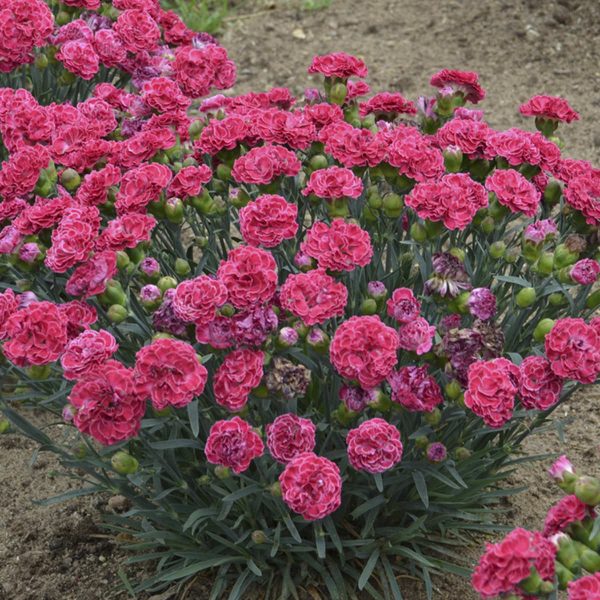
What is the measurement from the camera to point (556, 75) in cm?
498

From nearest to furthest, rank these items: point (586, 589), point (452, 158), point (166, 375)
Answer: point (586, 589), point (166, 375), point (452, 158)

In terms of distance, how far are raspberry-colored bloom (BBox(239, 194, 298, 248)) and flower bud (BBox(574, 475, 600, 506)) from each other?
88 cm

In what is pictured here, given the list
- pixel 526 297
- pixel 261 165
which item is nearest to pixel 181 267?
pixel 261 165

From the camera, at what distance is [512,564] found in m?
Answer: 1.47

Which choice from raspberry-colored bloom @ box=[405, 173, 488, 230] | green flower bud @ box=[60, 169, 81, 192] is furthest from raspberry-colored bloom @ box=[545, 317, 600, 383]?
green flower bud @ box=[60, 169, 81, 192]

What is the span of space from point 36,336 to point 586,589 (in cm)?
123

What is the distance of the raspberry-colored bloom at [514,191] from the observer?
222 centimetres

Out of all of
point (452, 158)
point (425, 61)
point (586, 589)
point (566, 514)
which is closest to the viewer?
point (586, 589)

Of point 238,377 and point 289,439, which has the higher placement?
point 238,377

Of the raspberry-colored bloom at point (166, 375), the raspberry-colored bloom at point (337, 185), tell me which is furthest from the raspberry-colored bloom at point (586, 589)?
the raspberry-colored bloom at point (337, 185)

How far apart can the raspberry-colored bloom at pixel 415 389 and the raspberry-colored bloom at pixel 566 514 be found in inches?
15.1

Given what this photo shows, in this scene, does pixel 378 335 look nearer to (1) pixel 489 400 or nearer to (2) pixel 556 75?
(1) pixel 489 400

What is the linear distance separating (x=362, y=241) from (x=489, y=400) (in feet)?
1.57

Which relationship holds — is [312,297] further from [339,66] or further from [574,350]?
[339,66]
